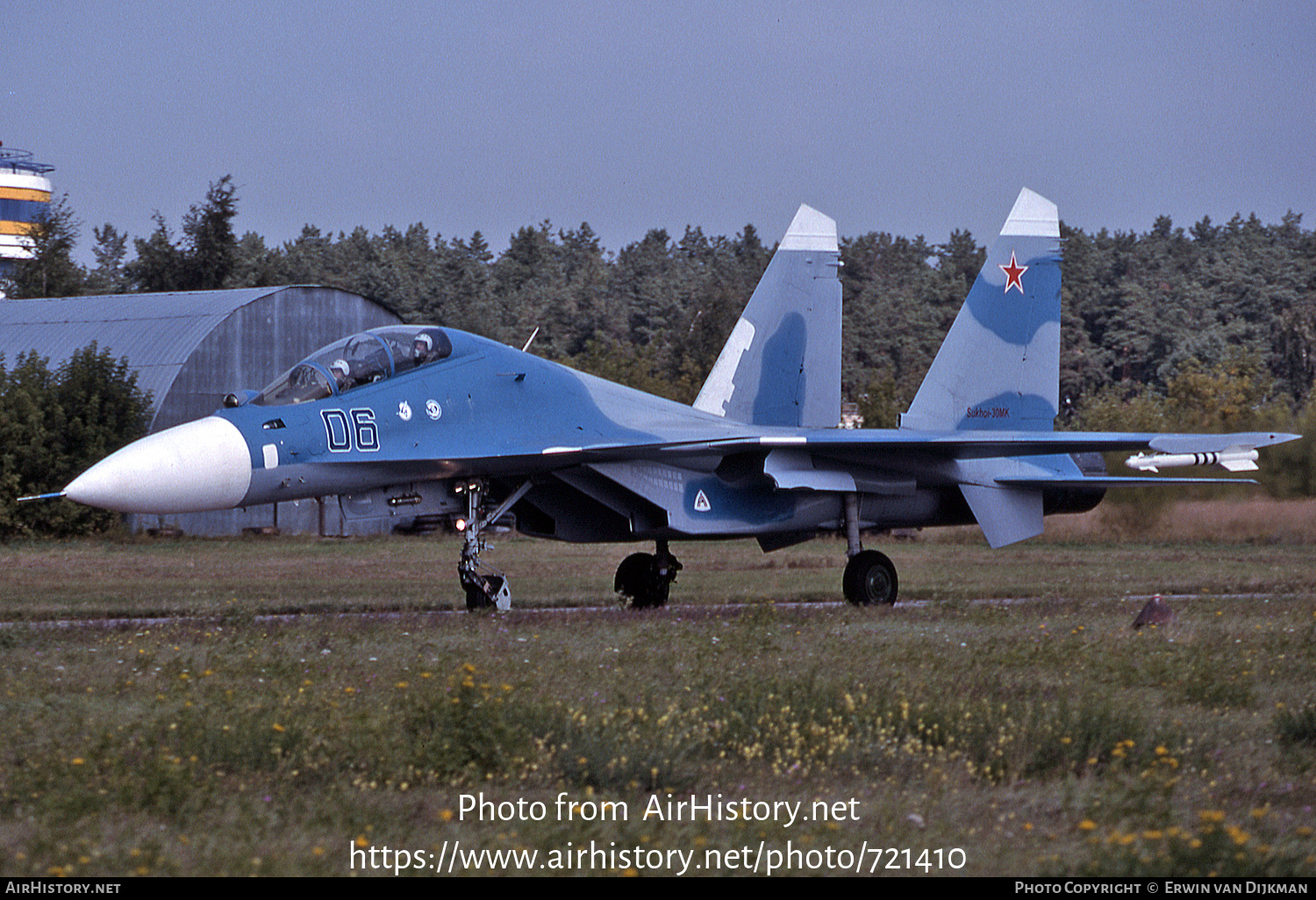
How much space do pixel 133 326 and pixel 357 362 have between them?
26149 millimetres

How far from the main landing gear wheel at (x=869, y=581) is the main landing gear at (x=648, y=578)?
199 cm

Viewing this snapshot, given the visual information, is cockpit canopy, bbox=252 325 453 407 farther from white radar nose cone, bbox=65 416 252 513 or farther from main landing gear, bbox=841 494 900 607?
main landing gear, bbox=841 494 900 607

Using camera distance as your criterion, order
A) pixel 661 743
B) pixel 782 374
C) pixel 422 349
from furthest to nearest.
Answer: pixel 782 374 → pixel 422 349 → pixel 661 743

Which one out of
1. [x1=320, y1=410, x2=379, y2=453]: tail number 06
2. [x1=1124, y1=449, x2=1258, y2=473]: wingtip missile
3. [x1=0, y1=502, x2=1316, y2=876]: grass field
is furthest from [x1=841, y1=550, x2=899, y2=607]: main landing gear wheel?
[x1=320, y1=410, x2=379, y2=453]: tail number 06

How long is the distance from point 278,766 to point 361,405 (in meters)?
7.06

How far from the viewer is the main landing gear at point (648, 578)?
16500 millimetres

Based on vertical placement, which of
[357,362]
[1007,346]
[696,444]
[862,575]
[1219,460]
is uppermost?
[1007,346]

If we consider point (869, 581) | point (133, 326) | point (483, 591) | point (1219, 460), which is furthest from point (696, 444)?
point (133, 326)

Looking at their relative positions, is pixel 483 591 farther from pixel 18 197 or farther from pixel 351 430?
pixel 18 197

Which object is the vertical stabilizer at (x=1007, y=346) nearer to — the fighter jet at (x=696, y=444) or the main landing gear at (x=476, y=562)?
the fighter jet at (x=696, y=444)

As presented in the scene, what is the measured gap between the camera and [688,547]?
32.0 metres

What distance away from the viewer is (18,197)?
219 feet

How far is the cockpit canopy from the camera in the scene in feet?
42.9

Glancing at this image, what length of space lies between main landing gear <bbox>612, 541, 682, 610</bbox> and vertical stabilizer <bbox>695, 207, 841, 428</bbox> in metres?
2.50
